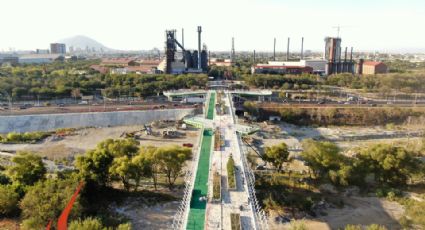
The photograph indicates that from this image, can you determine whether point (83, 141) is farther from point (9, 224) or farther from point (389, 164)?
point (389, 164)

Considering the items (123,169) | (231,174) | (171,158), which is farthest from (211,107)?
(231,174)

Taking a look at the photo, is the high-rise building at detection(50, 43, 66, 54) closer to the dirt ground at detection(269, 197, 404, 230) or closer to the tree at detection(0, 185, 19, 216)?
the tree at detection(0, 185, 19, 216)

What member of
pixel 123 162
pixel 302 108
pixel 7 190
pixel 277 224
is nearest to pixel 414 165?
pixel 277 224

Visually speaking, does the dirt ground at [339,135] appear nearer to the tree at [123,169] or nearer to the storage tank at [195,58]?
the tree at [123,169]

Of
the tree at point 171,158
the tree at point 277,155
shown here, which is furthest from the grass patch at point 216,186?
the tree at point 277,155

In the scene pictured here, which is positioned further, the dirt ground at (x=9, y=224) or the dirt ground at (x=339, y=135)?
the dirt ground at (x=339, y=135)

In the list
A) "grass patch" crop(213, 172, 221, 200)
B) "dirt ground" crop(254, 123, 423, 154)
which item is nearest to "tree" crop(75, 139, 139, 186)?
"grass patch" crop(213, 172, 221, 200)

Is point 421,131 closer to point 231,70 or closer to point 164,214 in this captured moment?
point 164,214
